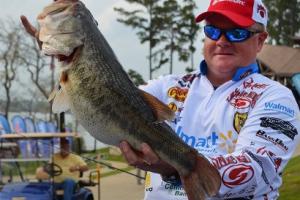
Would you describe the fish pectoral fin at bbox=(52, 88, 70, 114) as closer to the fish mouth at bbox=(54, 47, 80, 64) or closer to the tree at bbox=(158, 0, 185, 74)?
the fish mouth at bbox=(54, 47, 80, 64)

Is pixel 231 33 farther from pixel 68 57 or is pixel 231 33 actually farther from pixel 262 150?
pixel 68 57

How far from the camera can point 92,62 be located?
252cm

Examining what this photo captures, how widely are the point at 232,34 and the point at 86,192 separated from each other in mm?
9528

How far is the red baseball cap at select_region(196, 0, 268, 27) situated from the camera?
3080 mm

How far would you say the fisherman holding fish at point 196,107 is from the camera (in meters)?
2.51

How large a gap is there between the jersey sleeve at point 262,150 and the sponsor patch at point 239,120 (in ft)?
0.13

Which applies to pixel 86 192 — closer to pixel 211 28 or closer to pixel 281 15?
pixel 211 28

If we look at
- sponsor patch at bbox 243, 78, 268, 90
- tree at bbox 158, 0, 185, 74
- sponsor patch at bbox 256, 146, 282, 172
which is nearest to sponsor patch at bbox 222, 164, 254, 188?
sponsor patch at bbox 256, 146, 282, 172

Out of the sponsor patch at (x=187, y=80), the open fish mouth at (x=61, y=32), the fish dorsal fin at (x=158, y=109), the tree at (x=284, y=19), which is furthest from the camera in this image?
the tree at (x=284, y=19)

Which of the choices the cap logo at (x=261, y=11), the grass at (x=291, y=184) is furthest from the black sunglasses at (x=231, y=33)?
the grass at (x=291, y=184)

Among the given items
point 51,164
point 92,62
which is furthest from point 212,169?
point 51,164

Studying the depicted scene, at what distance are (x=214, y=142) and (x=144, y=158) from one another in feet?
1.70

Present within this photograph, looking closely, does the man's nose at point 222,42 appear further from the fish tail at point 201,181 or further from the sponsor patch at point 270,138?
the fish tail at point 201,181

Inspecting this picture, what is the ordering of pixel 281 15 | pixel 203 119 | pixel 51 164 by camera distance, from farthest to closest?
pixel 281 15, pixel 51 164, pixel 203 119
